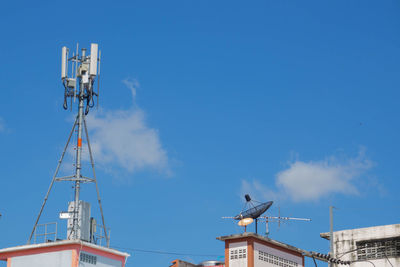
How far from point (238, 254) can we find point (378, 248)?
47.9 ft

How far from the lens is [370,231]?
6712 cm

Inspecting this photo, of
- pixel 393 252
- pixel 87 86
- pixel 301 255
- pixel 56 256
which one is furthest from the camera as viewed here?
pixel 393 252

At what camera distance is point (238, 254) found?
186ft

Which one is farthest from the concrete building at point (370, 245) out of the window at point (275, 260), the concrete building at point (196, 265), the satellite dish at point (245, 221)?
the satellite dish at point (245, 221)

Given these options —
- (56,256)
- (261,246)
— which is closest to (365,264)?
(261,246)

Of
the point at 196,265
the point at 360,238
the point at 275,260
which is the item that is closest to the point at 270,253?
the point at 275,260

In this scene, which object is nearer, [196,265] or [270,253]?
[270,253]

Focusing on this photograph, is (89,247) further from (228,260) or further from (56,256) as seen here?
(228,260)

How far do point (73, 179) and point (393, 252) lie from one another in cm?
2603

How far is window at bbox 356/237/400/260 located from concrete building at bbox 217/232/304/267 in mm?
9266

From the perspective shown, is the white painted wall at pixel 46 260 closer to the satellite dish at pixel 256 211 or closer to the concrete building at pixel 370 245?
the satellite dish at pixel 256 211

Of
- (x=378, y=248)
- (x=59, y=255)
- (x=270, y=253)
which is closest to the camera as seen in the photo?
(x=59, y=255)

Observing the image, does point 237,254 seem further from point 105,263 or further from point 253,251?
point 105,263

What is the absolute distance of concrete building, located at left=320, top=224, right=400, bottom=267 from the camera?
65.8m
